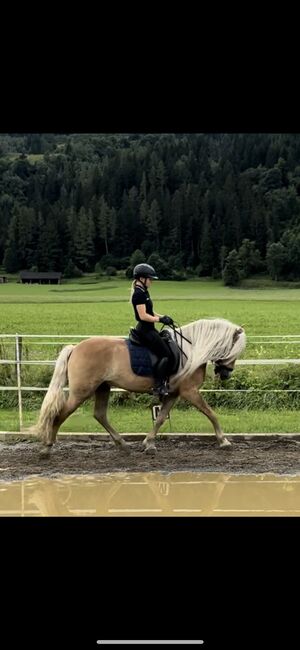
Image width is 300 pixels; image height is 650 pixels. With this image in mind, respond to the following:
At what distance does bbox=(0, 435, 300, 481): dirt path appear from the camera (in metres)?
6.07

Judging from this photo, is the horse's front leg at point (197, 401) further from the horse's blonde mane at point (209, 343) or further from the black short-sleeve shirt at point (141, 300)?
the black short-sleeve shirt at point (141, 300)

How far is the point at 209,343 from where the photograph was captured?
21.5 ft

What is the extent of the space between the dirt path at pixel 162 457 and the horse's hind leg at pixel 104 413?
9cm

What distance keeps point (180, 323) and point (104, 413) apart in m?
9.46


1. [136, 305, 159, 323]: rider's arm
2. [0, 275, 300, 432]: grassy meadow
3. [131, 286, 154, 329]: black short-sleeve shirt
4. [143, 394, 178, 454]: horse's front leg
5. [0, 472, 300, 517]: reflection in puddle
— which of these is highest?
[131, 286, 154, 329]: black short-sleeve shirt

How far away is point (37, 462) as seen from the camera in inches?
248

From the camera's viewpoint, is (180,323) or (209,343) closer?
(209,343)

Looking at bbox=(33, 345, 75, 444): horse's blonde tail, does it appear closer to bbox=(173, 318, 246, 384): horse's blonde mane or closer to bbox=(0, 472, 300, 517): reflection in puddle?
bbox=(0, 472, 300, 517): reflection in puddle

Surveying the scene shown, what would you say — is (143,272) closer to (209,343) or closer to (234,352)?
(209,343)

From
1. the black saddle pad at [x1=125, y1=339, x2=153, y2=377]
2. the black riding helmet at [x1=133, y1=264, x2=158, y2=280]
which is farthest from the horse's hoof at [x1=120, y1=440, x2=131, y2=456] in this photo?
the black riding helmet at [x1=133, y1=264, x2=158, y2=280]

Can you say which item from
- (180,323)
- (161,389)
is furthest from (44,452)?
(180,323)

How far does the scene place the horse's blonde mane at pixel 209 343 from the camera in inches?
256

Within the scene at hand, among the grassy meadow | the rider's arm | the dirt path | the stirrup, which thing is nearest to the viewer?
the dirt path
